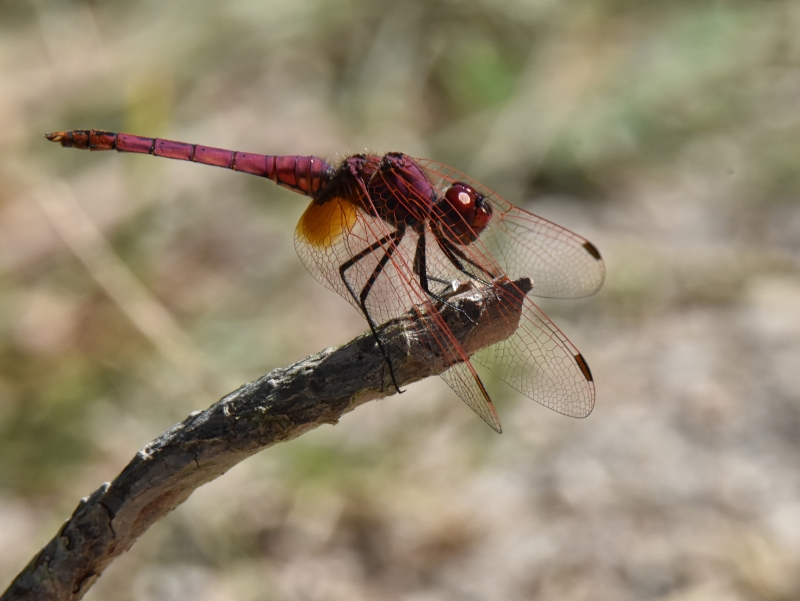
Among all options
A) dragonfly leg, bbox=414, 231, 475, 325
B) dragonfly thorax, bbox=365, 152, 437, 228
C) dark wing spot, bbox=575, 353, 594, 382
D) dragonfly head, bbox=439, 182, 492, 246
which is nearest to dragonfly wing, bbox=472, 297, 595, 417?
dark wing spot, bbox=575, 353, 594, 382

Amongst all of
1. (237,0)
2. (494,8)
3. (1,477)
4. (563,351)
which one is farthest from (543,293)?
(237,0)

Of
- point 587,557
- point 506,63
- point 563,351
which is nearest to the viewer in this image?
point 563,351

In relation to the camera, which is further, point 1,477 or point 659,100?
point 659,100

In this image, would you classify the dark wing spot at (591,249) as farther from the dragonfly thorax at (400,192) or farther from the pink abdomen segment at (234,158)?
the pink abdomen segment at (234,158)

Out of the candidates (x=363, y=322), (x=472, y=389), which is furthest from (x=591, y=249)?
(x=363, y=322)

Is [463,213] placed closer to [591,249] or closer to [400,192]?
[400,192]

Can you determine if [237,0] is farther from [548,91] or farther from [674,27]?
[674,27]
